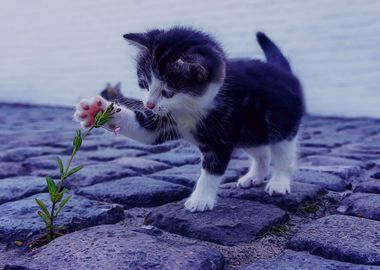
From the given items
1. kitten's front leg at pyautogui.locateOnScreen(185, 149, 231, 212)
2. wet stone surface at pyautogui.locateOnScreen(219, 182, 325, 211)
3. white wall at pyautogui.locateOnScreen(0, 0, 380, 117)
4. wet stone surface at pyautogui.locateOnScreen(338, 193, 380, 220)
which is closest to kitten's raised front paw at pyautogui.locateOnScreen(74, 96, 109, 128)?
kitten's front leg at pyautogui.locateOnScreen(185, 149, 231, 212)

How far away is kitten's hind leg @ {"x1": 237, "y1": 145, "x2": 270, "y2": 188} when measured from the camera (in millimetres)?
2691

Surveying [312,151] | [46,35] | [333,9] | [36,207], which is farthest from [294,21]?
[36,207]

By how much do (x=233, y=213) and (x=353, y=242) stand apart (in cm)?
56

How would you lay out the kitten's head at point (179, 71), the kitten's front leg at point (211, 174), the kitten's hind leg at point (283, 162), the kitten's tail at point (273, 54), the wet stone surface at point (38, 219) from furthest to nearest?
the kitten's tail at point (273, 54), the kitten's hind leg at point (283, 162), the kitten's front leg at point (211, 174), the kitten's head at point (179, 71), the wet stone surface at point (38, 219)

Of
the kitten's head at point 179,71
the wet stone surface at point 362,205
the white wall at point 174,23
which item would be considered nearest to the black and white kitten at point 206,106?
the kitten's head at point 179,71

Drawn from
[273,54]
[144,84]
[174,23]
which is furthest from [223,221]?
[174,23]

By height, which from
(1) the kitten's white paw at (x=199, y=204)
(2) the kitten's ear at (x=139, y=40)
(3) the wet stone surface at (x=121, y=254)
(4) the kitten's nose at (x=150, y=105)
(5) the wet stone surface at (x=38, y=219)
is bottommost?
(5) the wet stone surface at (x=38, y=219)

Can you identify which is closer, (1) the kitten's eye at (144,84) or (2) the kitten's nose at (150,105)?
(2) the kitten's nose at (150,105)

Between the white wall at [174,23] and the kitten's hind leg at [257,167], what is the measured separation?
2.86m

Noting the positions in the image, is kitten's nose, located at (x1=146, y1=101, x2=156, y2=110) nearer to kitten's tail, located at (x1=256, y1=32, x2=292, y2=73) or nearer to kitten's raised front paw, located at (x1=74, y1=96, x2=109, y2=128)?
kitten's raised front paw, located at (x1=74, y1=96, x2=109, y2=128)

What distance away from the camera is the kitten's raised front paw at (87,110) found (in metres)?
2.11

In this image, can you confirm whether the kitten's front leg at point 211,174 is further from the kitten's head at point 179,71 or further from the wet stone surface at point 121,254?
the wet stone surface at point 121,254

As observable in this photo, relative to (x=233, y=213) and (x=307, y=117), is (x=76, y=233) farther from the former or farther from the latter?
(x=307, y=117)

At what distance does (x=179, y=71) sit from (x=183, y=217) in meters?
0.62
